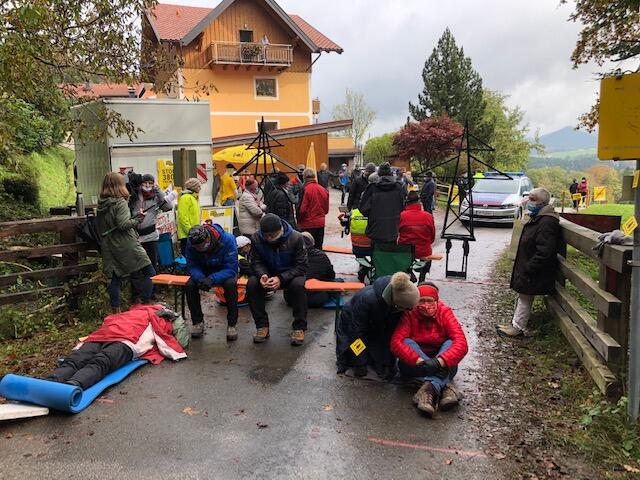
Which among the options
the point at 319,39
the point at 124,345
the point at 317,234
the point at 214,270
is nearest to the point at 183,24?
the point at 319,39

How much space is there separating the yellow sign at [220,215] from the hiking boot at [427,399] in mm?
6069

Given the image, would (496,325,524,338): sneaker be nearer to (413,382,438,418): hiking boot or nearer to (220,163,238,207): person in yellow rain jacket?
(413,382,438,418): hiking boot

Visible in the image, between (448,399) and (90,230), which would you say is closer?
(448,399)

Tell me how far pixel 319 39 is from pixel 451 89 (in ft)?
42.2

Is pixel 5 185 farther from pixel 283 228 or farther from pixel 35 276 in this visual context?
pixel 283 228

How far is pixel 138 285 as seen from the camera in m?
6.55

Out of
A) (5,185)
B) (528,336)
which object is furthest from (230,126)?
(528,336)

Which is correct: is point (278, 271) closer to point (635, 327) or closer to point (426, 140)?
point (635, 327)

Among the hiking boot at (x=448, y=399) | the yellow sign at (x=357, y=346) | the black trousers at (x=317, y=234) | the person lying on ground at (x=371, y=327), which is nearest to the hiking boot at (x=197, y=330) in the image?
the person lying on ground at (x=371, y=327)

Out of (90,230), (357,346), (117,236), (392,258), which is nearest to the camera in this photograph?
(357,346)

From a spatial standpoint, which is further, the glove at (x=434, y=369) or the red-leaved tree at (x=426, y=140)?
the red-leaved tree at (x=426, y=140)

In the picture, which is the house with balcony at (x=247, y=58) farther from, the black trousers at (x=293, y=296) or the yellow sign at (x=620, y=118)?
the yellow sign at (x=620, y=118)

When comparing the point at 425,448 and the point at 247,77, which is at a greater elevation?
the point at 247,77

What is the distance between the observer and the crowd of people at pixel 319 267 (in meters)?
4.60
